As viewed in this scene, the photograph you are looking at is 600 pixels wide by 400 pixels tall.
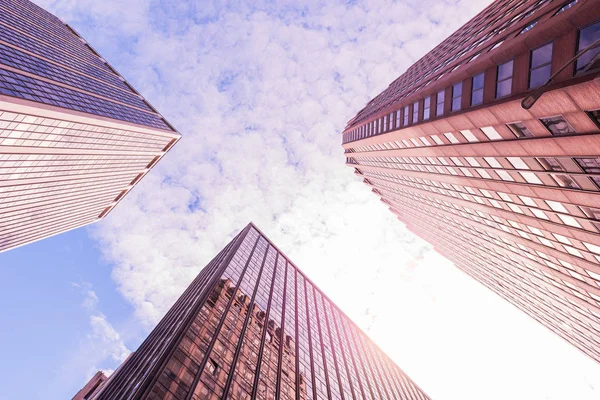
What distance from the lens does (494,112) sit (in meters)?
21.0

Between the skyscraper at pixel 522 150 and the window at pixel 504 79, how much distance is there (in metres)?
0.06

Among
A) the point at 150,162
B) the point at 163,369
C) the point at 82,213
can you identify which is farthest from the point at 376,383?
the point at 82,213

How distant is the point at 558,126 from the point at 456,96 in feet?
31.4

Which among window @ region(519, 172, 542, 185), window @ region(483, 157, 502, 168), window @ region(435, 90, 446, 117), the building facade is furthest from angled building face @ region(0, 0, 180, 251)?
window @ region(519, 172, 542, 185)

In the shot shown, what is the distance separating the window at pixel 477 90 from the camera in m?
22.6

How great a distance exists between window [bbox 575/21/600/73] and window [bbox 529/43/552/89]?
5.12ft

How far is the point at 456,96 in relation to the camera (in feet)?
86.1

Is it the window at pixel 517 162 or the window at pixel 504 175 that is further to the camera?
the window at pixel 504 175

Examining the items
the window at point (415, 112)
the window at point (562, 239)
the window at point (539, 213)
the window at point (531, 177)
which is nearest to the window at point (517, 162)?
the window at point (531, 177)

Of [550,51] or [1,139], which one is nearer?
[550,51]

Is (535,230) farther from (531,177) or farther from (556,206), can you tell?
(531,177)

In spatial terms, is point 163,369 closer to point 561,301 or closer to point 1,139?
point 1,139

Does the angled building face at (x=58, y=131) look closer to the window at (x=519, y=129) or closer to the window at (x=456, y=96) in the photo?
the window at (x=456, y=96)

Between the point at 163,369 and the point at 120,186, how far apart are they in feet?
329
